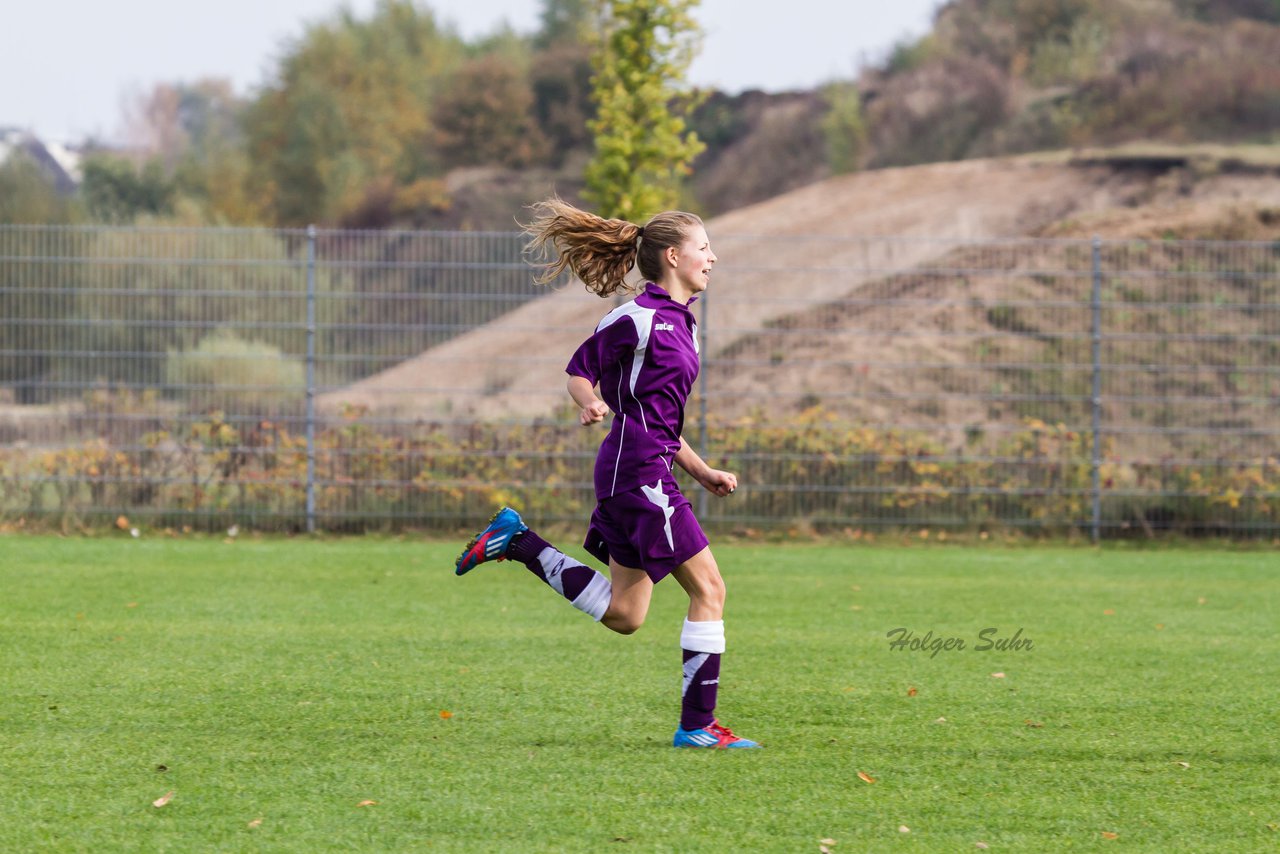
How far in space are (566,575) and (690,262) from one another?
3.86 ft

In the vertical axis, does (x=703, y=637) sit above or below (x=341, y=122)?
below

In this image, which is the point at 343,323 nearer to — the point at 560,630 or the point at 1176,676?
the point at 560,630

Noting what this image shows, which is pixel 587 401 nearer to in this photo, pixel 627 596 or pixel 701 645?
pixel 627 596

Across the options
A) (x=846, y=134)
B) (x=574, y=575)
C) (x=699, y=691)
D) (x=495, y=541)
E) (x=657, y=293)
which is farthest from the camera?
(x=846, y=134)

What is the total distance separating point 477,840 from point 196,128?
131 meters

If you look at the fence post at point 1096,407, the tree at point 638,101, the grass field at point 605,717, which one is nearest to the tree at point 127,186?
the tree at point 638,101

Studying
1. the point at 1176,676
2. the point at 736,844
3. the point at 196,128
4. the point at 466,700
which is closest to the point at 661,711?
the point at 466,700

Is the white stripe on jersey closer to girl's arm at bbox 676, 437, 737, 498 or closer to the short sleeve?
the short sleeve

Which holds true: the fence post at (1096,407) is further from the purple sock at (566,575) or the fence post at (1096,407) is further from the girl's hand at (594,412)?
the girl's hand at (594,412)

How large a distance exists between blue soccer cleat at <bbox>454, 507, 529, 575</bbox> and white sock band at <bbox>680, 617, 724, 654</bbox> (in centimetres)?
76

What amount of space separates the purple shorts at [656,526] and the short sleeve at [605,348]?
43 cm

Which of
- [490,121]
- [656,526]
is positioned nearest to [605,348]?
[656,526]

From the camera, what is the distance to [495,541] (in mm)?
5273

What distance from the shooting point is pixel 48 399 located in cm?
1128
